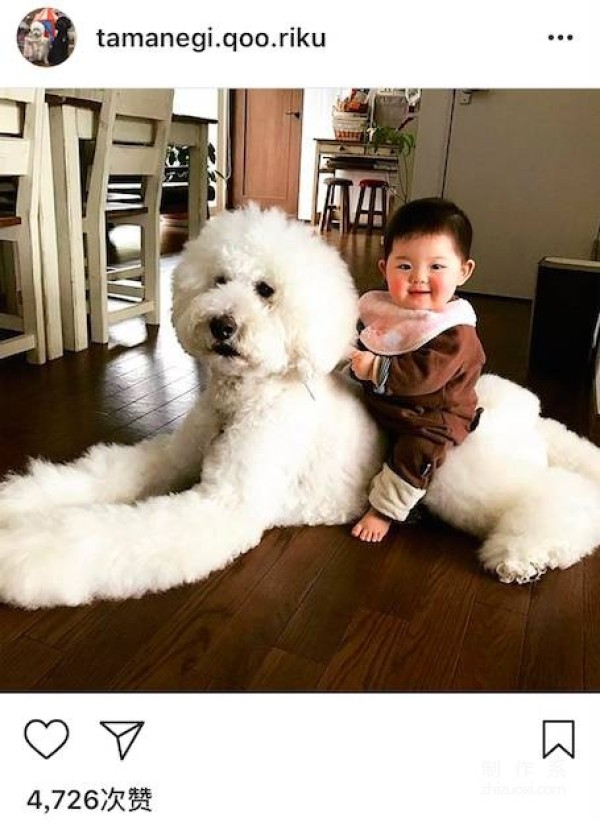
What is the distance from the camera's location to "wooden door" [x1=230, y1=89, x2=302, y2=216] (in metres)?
7.84

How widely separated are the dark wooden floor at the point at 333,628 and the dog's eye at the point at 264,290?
491 millimetres

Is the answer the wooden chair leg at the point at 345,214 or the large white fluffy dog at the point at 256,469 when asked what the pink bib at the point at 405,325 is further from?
the wooden chair leg at the point at 345,214

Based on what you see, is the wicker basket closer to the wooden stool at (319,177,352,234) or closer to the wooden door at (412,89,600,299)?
the wooden stool at (319,177,352,234)

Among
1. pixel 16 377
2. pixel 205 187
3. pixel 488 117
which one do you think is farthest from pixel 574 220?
pixel 16 377

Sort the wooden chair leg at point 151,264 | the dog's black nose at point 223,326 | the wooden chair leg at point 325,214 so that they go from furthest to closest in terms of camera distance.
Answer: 1. the wooden chair leg at point 325,214
2. the wooden chair leg at point 151,264
3. the dog's black nose at point 223,326

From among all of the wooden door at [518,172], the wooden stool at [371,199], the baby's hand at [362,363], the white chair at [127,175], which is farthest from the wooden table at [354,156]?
the baby's hand at [362,363]

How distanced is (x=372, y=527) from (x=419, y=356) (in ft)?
1.19

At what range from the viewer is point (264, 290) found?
3.63ft

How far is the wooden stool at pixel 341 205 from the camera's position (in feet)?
22.2

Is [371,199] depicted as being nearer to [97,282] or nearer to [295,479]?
[97,282]

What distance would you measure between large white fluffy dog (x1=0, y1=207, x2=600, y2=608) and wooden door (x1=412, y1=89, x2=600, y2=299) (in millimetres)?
2813
